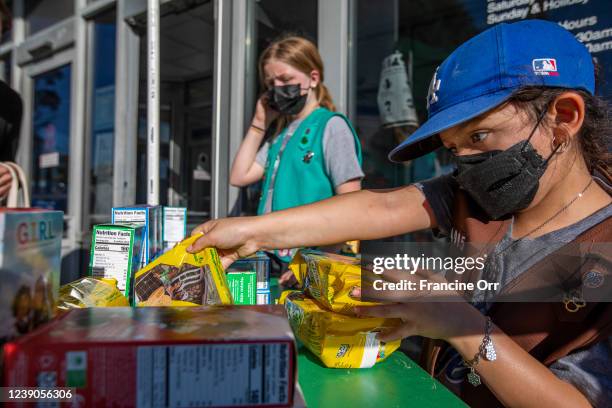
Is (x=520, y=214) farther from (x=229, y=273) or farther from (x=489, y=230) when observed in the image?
(x=229, y=273)

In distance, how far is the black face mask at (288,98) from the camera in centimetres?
206

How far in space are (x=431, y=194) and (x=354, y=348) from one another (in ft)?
1.78

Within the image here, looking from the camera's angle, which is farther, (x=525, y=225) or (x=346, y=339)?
(x=525, y=225)

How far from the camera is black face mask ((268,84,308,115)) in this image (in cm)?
206

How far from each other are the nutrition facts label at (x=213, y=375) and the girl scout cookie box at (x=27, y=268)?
18 centimetres

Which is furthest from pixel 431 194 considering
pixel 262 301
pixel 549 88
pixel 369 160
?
pixel 369 160

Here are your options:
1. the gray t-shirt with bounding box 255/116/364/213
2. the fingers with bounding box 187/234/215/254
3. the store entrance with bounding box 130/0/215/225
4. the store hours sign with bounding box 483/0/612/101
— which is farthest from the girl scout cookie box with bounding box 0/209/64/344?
the store entrance with bounding box 130/0/215/225

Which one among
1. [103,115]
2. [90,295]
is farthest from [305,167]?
[103,115]

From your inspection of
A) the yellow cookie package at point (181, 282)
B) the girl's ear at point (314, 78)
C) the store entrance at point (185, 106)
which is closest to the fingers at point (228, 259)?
the yellow cookie package at point (181, 282)

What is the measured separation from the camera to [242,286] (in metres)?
1.15

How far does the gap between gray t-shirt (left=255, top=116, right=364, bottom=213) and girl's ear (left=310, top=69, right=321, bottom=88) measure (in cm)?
31

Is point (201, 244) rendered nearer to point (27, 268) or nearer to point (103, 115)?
point (27, 268)

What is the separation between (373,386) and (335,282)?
9.1 inches

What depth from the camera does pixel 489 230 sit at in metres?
1.11
